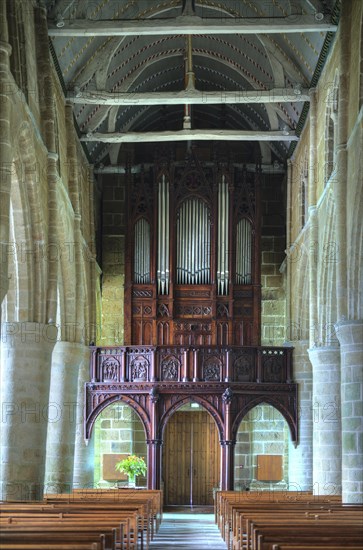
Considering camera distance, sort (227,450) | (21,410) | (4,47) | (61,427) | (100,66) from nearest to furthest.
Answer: (4,47) → (21,410) → (61,427) → (100,66) → (227,450)

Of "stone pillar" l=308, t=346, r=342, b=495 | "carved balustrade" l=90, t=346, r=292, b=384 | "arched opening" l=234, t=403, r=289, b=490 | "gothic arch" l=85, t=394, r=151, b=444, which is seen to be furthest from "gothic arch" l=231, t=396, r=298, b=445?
"stone pillar" l=308, t=346, r=342, b=495

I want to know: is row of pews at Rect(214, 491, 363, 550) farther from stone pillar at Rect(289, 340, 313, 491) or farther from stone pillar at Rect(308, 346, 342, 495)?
stone pillar at Rect(289, 340, 313, 491)

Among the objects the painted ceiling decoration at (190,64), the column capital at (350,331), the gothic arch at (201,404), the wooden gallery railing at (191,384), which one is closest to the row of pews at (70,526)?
the column capital at (350,331)

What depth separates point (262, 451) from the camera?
1355 inches

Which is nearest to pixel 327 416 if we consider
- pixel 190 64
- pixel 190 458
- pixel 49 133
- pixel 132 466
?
pixel 132 466

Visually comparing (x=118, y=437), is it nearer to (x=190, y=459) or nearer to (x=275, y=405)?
(x=190, y=459)

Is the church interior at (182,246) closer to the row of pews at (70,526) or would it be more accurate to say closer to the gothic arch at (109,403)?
the gothic arch at (109,403)

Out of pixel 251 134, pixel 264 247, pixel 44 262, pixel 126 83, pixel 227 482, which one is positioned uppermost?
pixel 126 83

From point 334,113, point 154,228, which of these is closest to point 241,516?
point 334,113

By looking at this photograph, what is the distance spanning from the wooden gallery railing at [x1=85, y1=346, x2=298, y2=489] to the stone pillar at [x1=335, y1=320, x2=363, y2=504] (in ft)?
30.1

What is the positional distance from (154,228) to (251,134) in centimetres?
578

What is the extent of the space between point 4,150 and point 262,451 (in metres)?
19.0

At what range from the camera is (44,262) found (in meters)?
22.9

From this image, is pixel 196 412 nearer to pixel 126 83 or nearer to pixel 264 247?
pixel 264 247
